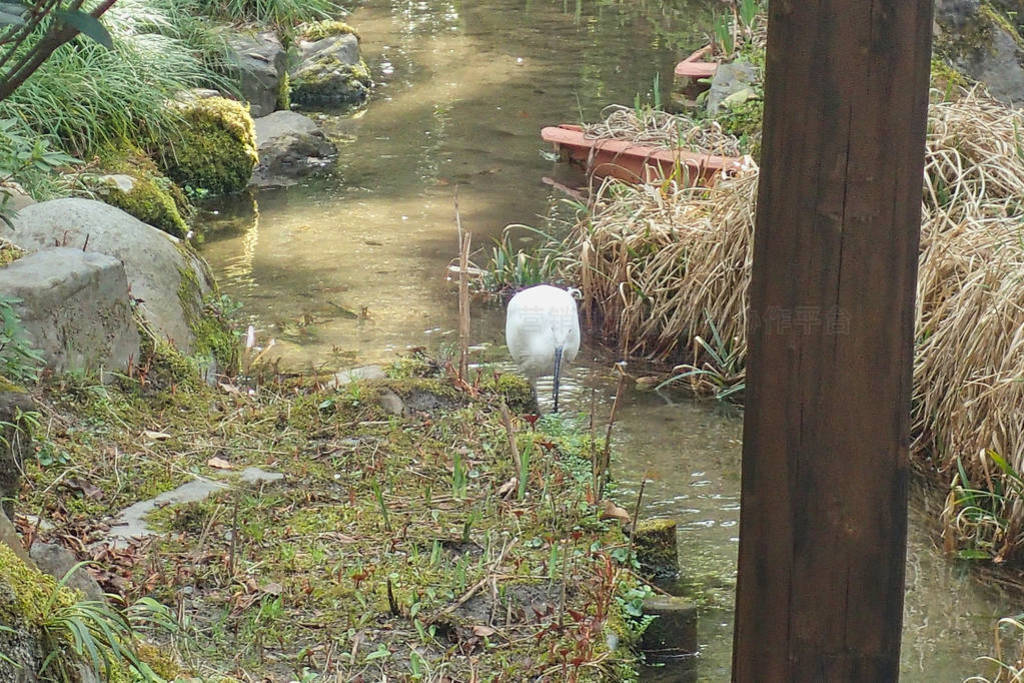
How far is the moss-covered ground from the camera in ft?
9.23

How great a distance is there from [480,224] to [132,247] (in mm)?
2722

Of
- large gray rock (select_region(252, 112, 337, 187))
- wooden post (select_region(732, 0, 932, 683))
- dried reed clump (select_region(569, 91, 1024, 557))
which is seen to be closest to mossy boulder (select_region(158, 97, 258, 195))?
large gray rock (select_region(252, 112, 337, 187))

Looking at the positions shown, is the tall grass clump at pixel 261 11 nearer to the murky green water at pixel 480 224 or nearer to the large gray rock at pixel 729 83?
the murky green water at pixel 480 224

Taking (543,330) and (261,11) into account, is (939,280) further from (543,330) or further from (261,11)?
(261,11)

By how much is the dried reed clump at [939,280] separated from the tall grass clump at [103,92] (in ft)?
9.04

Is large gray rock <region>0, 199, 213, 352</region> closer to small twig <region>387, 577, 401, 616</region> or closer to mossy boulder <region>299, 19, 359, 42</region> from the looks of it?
small twig <region>387, 577, 401, 616</region>

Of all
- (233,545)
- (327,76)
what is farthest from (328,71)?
(233,545)

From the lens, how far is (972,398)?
13.8ft

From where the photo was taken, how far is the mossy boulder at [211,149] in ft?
25.3

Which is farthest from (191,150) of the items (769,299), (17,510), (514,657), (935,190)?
(769,299)

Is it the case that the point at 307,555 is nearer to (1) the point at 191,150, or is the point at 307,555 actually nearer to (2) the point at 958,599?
(2) the point at 958,599

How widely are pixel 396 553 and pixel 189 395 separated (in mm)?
1204

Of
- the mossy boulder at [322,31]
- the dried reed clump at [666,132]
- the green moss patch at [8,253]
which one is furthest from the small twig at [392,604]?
the mossy boulder at [322,31]

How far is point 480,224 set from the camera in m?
7.12
